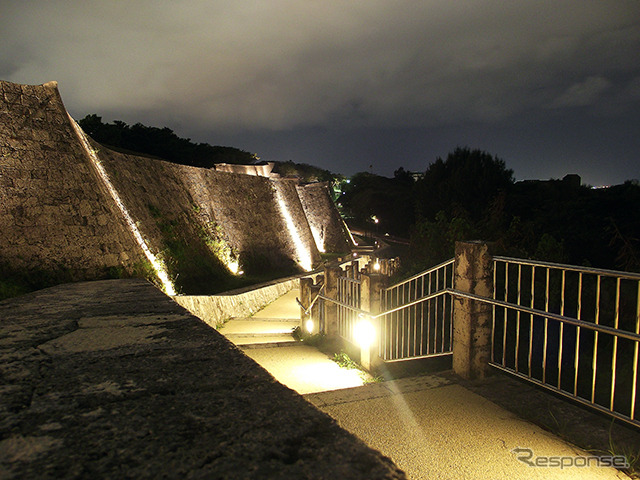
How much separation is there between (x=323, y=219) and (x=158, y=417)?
2724 centimetres

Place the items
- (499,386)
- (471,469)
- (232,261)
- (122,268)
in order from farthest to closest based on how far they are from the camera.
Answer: (232,261)
(122,268)
(499,386)
(471,469)

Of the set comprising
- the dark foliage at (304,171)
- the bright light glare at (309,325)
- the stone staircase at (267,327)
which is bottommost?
the stone staircase at (267,327)

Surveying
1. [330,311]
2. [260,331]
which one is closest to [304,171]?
[260,331]

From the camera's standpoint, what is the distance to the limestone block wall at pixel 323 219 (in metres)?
28.3

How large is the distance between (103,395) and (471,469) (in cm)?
218

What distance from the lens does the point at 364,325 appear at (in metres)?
5.59

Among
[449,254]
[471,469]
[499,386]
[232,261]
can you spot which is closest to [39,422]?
[471,469]

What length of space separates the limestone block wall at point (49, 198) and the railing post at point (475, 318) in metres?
6.38

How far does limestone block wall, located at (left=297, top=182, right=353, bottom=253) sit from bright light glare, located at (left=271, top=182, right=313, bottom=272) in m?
5.24

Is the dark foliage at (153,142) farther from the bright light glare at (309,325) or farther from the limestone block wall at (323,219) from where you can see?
the bright light glare at (309,325)

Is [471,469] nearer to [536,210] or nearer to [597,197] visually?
[536,210]

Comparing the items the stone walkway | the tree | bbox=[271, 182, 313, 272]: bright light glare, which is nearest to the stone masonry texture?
the stone walkway

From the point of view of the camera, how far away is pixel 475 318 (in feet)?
12.9

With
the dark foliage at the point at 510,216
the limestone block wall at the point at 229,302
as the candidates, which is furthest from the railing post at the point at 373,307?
the dark foliage at the point at 510,216
